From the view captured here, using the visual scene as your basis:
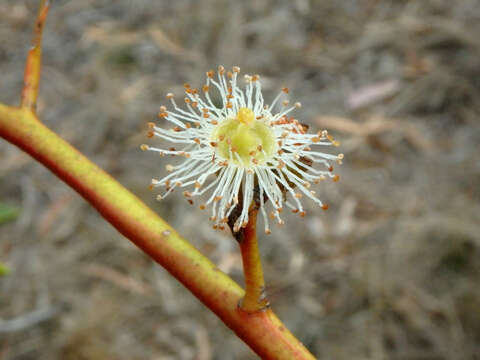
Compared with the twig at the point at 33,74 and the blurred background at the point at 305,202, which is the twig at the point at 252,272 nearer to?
the twig at the point at 33,74

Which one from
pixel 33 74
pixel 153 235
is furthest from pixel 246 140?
pixel 33 74

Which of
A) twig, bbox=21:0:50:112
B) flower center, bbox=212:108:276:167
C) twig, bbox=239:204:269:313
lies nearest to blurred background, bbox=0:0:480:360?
twig, bbox=21:0:50:112

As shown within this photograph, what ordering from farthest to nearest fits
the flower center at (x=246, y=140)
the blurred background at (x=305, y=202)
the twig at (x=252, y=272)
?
the blurred background at (x=305, y=202), the flower center at (x=246, y=140), the twig at (x=252, y=272)

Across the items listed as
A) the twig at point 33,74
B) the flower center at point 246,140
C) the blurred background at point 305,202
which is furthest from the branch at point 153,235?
the blurred background at point 305,202

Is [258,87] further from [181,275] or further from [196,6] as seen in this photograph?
[196,6]

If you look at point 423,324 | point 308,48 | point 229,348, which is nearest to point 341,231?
point 423,324
